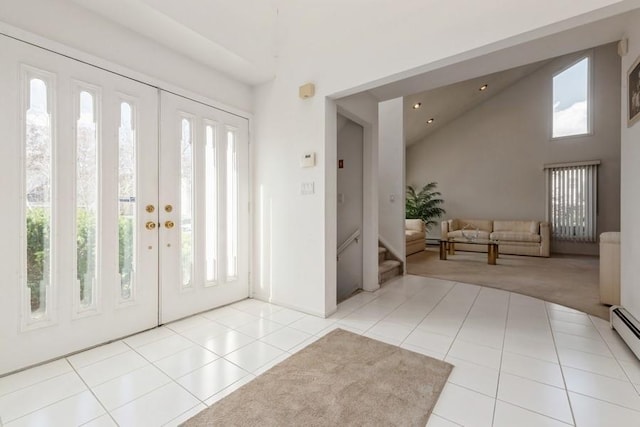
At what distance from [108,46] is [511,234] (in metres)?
8.01

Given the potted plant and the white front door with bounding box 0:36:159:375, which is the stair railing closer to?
the white front door with bounding box 0:36:159:375

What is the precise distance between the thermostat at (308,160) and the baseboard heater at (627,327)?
2.93 metres

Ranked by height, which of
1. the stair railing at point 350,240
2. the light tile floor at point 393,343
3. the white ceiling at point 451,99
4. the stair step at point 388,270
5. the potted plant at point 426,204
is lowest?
the light tile floor at point 393,343

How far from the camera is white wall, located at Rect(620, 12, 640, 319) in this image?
2.14 metres

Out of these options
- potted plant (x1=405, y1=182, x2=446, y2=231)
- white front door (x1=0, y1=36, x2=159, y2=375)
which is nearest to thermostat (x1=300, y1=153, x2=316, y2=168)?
white front door (x1=0, y1=36, x2=159, y2=375)

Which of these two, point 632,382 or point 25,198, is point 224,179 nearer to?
point 25,198

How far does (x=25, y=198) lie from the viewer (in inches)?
73.6

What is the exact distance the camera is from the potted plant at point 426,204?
7957 mm

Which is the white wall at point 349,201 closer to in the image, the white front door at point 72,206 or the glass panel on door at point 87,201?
the white front door at point 72,206

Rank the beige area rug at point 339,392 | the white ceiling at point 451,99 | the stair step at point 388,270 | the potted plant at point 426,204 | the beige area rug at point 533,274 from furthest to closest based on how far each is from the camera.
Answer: the potted plant at point 426,204 < the white ceiling at point 451,99 < the stair step at point 388,270 < the beige area rug at point 533,274 < the beige area rug at point 339,392

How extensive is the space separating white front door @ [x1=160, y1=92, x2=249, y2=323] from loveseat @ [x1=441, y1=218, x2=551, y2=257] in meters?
5.89

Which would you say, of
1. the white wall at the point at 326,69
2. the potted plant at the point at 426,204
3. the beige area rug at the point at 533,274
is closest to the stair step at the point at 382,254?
the beige area rug at the point at 533,274

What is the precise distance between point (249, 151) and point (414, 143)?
708 centimetres

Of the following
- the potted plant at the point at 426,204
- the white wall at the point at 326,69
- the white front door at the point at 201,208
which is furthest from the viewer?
the potted plant at the point at 426,204
